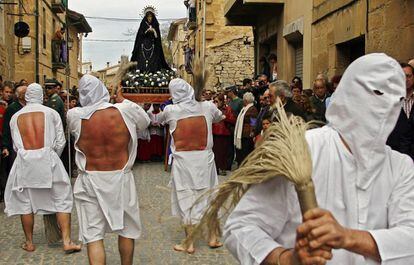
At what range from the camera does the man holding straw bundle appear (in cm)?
195

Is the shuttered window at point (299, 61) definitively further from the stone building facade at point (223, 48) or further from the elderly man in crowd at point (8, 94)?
the stone building facade at point (223, 48)

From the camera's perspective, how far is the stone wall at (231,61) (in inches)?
1192

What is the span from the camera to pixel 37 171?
6.23 metres

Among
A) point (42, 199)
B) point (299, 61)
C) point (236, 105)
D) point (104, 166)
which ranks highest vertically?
point (299, 61)

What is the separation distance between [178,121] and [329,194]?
469cm

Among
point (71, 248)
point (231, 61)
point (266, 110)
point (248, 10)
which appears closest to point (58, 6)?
point (231, 61)

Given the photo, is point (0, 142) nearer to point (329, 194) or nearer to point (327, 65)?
point (327, 65)

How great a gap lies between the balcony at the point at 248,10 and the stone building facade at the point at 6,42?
22.5ft

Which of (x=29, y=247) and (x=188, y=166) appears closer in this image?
(x=29, y=247)

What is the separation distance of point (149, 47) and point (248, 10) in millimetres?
3481

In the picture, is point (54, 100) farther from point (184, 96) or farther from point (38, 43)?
point (38, 43)

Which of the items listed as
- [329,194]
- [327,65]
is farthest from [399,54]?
[329,194]

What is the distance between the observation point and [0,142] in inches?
341

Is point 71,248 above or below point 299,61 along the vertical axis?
below
